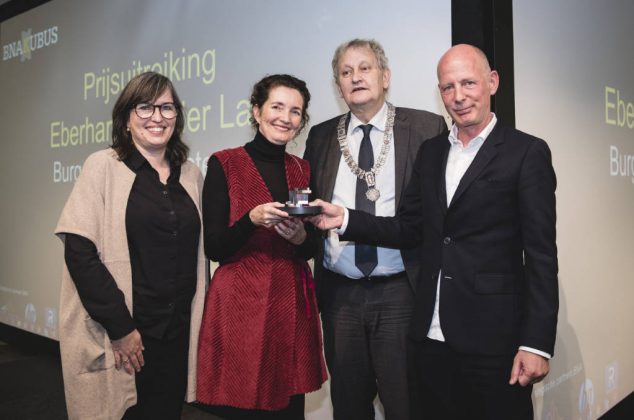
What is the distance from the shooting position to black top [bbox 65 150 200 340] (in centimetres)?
169

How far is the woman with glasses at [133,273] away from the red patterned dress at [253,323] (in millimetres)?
125

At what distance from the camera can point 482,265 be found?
162cm

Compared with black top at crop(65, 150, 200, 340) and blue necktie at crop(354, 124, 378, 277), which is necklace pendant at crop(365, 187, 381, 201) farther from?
black top at crop(65, 150, 200, 340)

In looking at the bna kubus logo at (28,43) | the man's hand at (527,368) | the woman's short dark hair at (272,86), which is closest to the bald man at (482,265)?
the man's hand at (527,368)

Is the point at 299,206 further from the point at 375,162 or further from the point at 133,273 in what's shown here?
the point at 133,273

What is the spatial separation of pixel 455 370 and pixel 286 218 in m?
0.77

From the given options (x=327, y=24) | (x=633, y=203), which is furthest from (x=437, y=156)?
(x=633, y=203)

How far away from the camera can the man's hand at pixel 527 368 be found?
1.50 metres

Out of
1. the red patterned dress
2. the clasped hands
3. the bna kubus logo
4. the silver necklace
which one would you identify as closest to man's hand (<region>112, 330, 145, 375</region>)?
the red patterned dress

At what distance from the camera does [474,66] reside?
1.69 meters

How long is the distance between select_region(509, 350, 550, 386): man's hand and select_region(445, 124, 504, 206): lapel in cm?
53

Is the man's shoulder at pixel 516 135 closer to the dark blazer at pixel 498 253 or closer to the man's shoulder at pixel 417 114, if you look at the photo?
the dark blazer at pixel 498 253

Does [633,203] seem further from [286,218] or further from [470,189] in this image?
[286,218]

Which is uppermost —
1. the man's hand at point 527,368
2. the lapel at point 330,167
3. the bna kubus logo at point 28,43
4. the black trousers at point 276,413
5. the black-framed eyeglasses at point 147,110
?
the bna kubus logo at point 28,43
